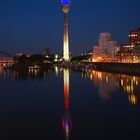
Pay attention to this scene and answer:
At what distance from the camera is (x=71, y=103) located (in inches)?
781

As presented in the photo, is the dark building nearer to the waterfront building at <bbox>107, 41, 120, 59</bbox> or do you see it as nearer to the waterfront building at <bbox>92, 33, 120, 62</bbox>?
the waterfront building at <bbox>92, 33, 120, 62</bbox>

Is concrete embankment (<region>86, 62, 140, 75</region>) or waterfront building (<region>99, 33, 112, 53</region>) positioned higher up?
waterfront building (<region>99, 33, 112, 53</region>)

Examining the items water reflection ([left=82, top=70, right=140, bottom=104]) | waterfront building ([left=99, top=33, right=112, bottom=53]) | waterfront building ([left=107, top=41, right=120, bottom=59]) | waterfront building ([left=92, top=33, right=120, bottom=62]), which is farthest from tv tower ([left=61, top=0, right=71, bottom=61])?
water reflection ([left=82, top=70, right=140, bottom=104])

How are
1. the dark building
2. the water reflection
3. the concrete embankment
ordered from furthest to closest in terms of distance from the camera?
1. the dark building
2. the concrete embankment
3. the water reflection

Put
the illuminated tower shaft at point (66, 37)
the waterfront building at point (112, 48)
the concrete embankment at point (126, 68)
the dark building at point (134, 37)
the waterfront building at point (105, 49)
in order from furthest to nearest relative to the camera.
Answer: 1. the waterfront building at point (105, 49)
2. the waterfront building at point (112, 48)
3. the illuminated tower shaft at point (66, 37)
4. the dark building at point (134, 37)
5. the concrete embankment at point (126, 68)

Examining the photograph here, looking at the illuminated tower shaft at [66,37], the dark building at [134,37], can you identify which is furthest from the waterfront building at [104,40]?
the dark building at [134,37]

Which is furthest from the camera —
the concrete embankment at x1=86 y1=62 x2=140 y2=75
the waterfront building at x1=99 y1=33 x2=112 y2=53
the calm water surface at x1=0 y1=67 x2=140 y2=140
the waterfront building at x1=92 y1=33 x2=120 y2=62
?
the waterfront building at x1=99 y1=33 x2=112 y2=53

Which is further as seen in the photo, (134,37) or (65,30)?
(65,30)

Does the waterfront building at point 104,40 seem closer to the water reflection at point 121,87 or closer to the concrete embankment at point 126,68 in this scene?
the concrete embankment at point 126,68

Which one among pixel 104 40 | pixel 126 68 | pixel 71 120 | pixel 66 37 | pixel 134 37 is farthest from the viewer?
pixel 104 40

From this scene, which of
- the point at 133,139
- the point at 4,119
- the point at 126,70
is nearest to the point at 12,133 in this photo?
the point at 4,119

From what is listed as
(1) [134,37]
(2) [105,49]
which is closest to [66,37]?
(2) [105,49]

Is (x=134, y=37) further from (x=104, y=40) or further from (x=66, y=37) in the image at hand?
(x=104, y=40)

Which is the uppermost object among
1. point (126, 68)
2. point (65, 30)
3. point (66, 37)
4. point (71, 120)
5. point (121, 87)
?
point (65, 30)
